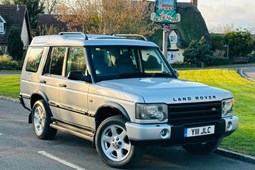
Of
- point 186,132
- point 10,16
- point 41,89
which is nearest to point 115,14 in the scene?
point 10,16

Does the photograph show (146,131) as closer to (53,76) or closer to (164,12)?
(53,76)

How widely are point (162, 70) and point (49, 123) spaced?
8.38ft

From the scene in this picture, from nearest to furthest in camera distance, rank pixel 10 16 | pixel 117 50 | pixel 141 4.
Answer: pixel 117 50 < pixel 141 4 < pixel 10 16

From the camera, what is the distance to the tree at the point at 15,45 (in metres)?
47.4

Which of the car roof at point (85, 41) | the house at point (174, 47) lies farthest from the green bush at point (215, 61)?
the car roof at point (85, 41)

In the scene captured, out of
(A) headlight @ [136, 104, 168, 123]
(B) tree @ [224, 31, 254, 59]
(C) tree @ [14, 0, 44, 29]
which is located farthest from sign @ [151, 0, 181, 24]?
(B) tree @ [224, 31, 254, 59]

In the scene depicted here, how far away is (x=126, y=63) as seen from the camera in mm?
7531

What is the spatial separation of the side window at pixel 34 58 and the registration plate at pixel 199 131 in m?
4.06

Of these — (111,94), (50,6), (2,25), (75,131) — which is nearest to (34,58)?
(75,131)

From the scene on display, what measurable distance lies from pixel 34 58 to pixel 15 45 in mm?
40048

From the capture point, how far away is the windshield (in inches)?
285

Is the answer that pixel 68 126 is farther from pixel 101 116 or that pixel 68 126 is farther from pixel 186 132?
pixel 186 132

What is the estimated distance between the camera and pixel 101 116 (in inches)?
270

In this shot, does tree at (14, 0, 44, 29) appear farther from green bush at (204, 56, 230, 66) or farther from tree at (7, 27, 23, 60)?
green bush at (204, 56, 230, 66)
